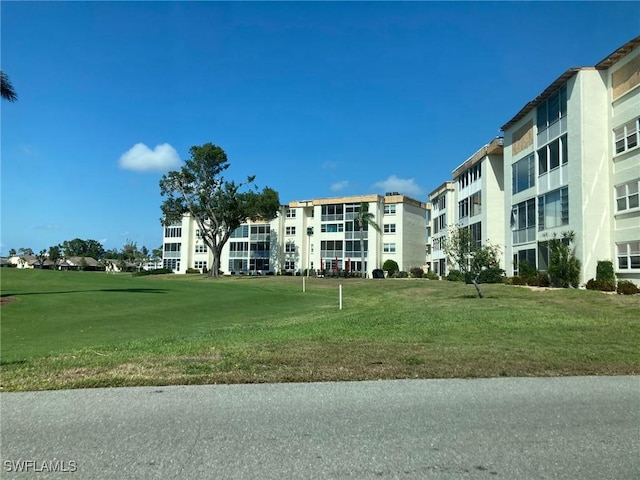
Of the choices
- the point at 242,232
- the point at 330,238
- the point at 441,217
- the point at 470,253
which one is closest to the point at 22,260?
the point at 242,232

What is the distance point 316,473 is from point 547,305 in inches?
747

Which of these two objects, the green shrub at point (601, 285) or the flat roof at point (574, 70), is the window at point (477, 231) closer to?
the flat roof at point (574, 70)

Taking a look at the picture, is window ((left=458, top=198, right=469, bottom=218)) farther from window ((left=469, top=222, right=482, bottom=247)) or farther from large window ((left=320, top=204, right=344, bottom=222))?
large window ((left=320, top=204, right=344, bottom=222))

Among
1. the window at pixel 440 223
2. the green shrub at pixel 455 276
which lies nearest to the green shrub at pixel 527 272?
the green shrub at pixel 455 276

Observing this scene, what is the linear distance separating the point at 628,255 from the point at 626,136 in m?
6.59

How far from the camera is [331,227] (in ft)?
269

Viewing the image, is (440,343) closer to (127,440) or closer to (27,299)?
(127,440)

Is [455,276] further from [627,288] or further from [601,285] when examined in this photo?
[627,288]

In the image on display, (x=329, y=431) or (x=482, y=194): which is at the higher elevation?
(x=482, y=194)

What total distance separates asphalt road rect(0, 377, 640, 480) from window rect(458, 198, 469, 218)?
45939 mm

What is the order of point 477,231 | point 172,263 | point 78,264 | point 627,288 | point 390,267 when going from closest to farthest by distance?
1. point 627,288
2. point 477,231
3. point 390,267
4. point 172,263
5. point 78,264

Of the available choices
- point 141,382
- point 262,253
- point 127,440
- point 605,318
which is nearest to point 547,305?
point 605,318

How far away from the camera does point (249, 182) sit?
237 feet

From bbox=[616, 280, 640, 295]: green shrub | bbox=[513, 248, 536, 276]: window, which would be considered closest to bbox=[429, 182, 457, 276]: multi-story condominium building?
bbox=[513, 248, 536, 276]: window
